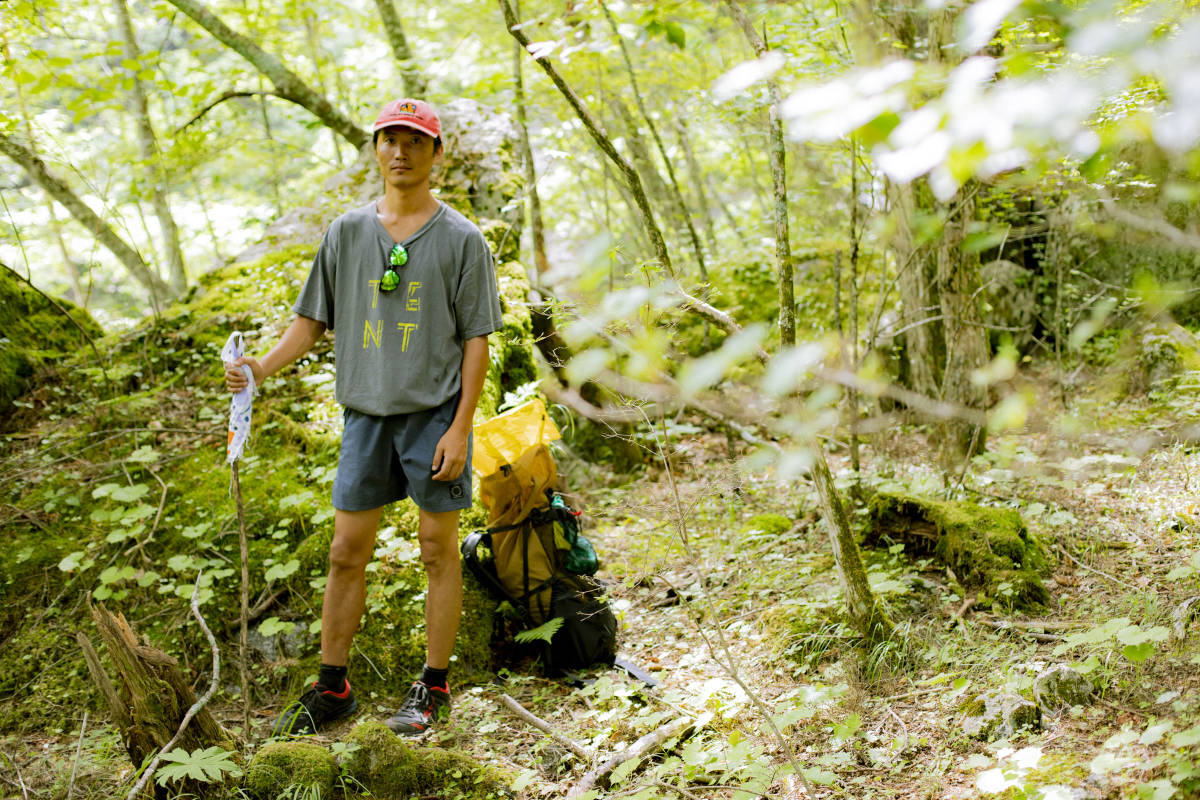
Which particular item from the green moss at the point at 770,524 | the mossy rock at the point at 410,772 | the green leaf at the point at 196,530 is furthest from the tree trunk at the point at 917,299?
the green leaf at the point at 196,530

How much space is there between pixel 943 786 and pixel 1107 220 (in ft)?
20.3

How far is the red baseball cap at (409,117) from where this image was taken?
108 inches

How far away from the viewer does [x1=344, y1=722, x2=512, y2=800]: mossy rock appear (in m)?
2.38

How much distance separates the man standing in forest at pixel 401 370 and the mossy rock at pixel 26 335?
2.71 m

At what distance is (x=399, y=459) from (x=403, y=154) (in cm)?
113

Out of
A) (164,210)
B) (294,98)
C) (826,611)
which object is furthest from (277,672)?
(164,210)

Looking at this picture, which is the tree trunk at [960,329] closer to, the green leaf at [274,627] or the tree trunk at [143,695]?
the green leaf at [274,627]

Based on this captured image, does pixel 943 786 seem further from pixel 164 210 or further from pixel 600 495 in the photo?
pixel 164 210

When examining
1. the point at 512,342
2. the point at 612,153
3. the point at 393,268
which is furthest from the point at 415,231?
the point at 512,342

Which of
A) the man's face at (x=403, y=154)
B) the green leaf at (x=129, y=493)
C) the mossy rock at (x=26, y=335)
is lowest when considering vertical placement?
the green leaf at (x=129, y=493)

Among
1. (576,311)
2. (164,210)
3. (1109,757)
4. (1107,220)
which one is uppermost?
(164,210)

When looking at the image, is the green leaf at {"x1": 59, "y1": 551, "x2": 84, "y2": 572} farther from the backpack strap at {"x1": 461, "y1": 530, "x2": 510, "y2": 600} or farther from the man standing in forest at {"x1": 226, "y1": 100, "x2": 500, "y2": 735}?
the backpack strap at {"x1": 461, "y1": 530, "x2": 510, "y2": 600}

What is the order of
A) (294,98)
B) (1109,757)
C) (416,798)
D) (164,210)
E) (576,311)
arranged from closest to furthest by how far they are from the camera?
(1109,757)
(416,798)
(576,311)
(294,98)
(164,210)

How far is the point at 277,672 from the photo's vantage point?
3201 mm
